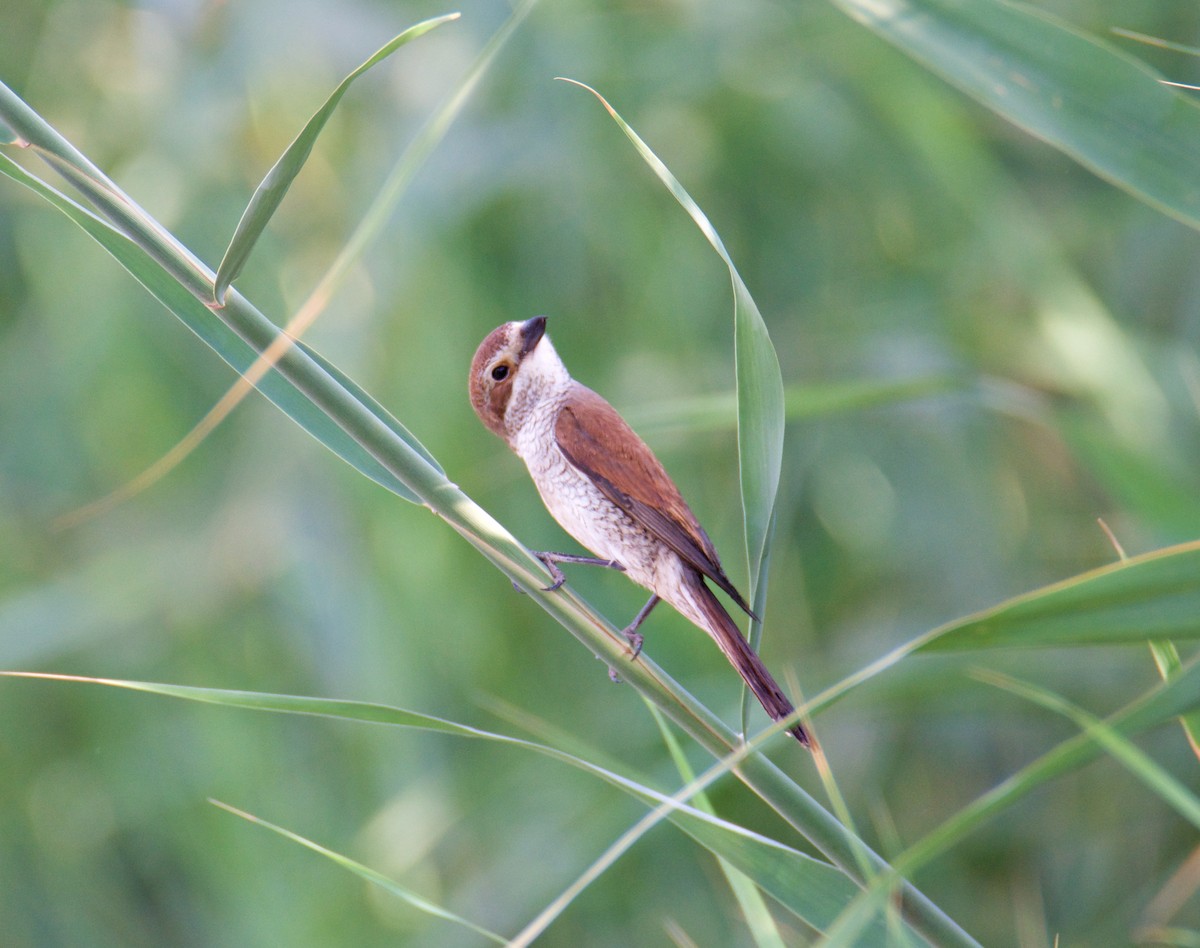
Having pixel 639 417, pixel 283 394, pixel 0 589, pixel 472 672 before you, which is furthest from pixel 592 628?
pixel 0 589

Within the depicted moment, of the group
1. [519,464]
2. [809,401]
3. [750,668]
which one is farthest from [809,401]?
[519,464]

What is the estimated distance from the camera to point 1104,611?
2.78ft

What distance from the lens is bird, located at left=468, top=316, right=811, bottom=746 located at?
1461 mm

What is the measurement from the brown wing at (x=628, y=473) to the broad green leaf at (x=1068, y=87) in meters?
0.64

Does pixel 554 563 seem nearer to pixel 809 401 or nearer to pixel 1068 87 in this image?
pixel 809 401

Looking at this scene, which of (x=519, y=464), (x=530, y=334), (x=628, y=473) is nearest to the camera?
(x=628, y=473)

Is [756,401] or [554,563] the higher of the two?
[756,401]

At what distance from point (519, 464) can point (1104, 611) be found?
204 centimetres

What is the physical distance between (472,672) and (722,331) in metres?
1.29

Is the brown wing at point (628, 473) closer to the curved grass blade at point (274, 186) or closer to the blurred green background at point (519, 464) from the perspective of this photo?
the curved grass blade at point (274, 186)

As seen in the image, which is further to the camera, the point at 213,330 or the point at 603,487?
the point at 603,487

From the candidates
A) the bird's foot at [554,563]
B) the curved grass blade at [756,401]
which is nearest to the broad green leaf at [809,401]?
the bird's foot at [554,563]

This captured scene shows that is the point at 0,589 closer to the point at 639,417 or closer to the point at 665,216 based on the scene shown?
the point at 665,216

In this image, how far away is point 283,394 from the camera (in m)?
1.09
